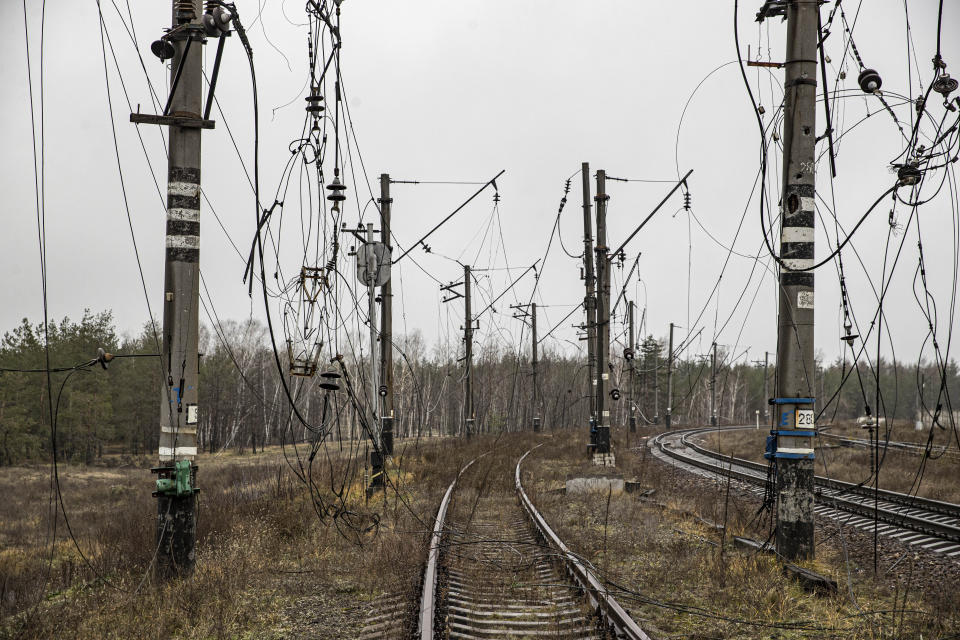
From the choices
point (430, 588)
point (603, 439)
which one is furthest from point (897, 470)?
point (430, 588)

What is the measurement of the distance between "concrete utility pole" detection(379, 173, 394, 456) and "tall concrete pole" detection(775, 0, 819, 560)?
9.46 meters

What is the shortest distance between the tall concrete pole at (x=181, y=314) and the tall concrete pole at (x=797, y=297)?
5739mm

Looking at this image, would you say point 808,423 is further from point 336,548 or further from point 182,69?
point 182,69

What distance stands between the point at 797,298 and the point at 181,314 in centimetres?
600

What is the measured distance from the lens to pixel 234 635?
4.88 meters

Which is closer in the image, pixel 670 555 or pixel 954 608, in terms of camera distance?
pixel 954 608

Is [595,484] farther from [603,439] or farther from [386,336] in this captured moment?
[386,336]

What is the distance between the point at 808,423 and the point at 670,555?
203cm

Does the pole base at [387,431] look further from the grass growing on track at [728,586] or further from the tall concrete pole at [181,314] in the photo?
the tall concrete pole at [181,314]

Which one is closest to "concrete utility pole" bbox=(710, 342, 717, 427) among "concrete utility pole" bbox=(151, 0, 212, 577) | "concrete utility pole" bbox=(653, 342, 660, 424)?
"concrete utility pole" bbox=(653, 342, 660, 424)

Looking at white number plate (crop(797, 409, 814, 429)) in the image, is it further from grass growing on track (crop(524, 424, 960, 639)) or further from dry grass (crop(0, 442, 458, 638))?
dry grass (crop(0, 442, 458, 638))

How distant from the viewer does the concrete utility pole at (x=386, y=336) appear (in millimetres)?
15172

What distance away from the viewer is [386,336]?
52.0ft

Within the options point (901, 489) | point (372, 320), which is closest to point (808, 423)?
point (372, 320)
